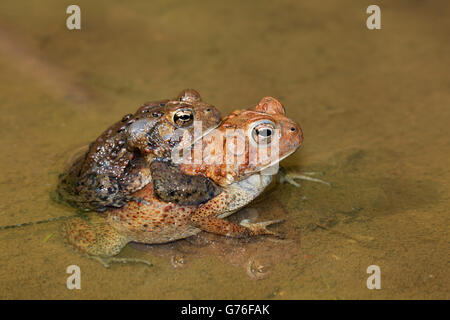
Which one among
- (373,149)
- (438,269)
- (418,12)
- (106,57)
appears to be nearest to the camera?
(438,269)

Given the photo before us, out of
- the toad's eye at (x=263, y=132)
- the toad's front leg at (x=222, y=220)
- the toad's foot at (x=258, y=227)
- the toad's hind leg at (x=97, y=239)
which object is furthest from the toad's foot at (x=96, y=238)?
the toad's eye at (x=263, y=132)

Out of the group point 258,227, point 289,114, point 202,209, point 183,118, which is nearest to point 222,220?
point 202,209

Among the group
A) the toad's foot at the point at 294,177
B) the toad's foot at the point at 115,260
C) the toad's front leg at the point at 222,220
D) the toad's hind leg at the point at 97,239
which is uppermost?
the toad's foot at the point at 294,177

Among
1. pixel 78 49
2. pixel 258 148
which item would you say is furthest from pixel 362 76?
pixel 78 49

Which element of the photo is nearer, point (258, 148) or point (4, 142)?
point (258, 148)

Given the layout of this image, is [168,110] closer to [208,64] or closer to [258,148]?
[258,148]

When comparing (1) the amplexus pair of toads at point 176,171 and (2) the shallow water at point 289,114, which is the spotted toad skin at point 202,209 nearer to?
(1) the amplexus pair of toads at point 176,171
